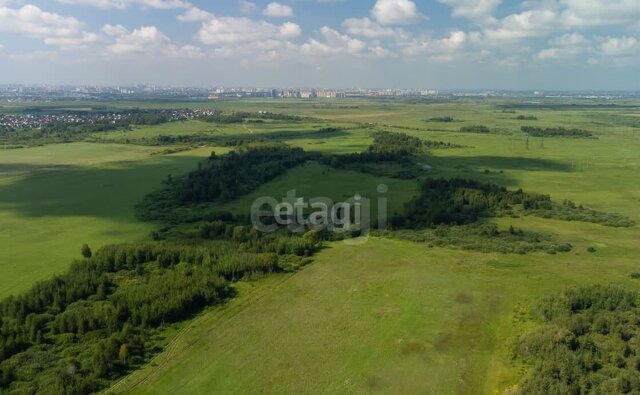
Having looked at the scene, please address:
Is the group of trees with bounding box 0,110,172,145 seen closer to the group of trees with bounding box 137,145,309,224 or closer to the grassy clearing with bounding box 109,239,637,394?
the group of trees with bounding box 137,145,309,224

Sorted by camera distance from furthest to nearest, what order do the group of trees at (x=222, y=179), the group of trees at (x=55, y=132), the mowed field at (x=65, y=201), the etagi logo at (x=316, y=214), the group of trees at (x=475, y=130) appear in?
1. the group of trees at (x=475, y=130)
2. the group of trees at (x=55, y=132)
3. the group of trees at (x=222, y=179)
4. the etagi logo at (x=316, y=214)
5. the mowed field at (x=65, y=201)

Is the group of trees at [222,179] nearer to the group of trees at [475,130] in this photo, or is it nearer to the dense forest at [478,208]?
the dense forest at [478,208]

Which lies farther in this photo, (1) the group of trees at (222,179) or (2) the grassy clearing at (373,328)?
(1) the group of trees at (222,179)

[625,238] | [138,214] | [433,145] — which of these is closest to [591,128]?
[433,145]

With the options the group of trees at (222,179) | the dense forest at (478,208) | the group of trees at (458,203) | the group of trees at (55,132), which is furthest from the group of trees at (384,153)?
the group of trees at (55,132)

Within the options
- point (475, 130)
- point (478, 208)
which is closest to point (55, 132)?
point (475, 130)

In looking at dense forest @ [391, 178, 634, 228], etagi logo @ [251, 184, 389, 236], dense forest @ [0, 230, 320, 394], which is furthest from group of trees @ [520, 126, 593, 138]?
dense forest @ [0, 230, 320, 394]
